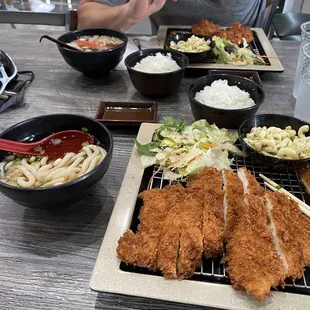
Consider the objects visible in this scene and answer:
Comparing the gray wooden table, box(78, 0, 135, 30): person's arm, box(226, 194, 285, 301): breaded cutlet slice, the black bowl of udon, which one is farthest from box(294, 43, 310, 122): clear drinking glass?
box(78, 0, 135, 30): person's arm

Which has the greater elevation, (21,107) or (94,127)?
(94,127)

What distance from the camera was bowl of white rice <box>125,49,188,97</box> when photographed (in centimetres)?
207

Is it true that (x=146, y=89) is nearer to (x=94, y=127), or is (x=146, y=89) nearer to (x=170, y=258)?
(x=94, y=127)

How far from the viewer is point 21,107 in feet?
7.02

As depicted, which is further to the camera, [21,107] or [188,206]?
[21,107]

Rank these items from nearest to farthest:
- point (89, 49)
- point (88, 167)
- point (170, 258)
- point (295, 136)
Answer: point (170, 258)
point (88, 167)
point (295, 136)
point (89, 49)

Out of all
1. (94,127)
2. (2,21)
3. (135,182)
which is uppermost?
(94,127)

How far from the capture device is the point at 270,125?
1.71 meters

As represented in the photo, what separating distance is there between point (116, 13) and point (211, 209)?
2.23m

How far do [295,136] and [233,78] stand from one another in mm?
629

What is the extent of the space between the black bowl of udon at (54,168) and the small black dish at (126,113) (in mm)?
379

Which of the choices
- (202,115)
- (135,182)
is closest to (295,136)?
(202,115)

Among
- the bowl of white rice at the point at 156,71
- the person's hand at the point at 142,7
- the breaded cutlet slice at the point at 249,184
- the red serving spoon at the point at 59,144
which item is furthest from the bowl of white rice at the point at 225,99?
the person's hand at the point at 142,7

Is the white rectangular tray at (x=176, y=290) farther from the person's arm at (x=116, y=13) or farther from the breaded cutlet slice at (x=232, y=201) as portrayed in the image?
the person's arm at (x=116, y=13)
